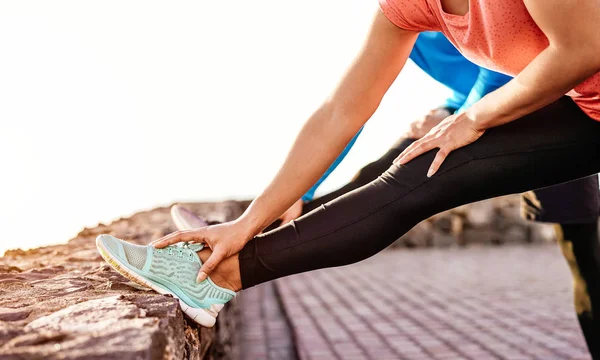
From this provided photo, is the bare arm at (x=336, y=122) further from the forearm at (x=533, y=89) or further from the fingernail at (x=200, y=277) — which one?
the forearm at (x=533, y=89)

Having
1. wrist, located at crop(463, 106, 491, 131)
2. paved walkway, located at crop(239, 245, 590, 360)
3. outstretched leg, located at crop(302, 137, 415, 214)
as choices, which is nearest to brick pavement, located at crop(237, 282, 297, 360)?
paved walkway, located at crop(239, 245, 590, 360)

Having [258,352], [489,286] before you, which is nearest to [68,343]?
[258,352]

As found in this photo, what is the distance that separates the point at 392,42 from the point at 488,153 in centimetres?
45

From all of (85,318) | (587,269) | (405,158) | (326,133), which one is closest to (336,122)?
(326,133)

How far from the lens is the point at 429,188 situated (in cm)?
177

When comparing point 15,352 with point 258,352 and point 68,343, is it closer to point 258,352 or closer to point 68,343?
point 68,343

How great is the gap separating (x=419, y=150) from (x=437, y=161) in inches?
3.2

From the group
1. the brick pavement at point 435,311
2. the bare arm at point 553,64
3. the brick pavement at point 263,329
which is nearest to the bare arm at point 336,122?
the bare arm at point 553,64

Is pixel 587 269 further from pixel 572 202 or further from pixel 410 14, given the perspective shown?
pixel 410 14

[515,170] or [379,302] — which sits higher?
[515,170]

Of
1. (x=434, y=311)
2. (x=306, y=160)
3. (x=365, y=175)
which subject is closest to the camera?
(x=306, y=160)

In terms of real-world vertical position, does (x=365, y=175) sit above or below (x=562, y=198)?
above

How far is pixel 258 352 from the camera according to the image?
394 centimetres

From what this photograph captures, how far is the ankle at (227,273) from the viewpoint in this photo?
189cm
